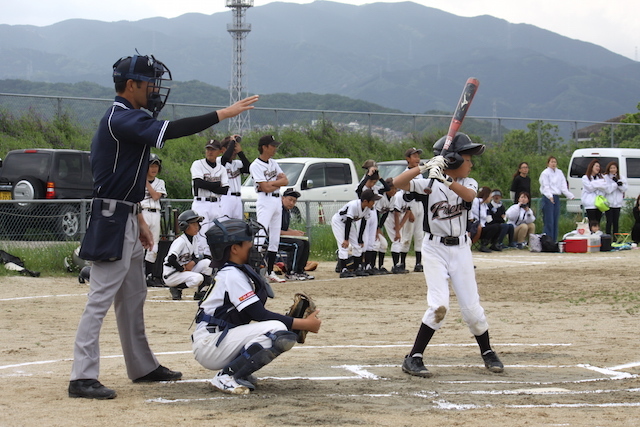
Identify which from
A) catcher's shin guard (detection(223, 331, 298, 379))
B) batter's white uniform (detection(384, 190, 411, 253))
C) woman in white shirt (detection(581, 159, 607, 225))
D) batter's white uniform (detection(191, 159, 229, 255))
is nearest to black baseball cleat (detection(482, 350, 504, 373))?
catcher's shin guard (detection(223, 331, 298, 379))

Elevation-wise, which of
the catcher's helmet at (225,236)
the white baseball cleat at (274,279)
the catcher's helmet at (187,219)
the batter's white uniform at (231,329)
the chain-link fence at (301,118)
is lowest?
the white baseball cleat at (274,279)

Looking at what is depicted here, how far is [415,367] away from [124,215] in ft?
8.08

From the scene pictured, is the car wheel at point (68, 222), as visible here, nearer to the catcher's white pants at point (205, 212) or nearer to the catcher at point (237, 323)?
the catcher's white pants at point (205, 212)

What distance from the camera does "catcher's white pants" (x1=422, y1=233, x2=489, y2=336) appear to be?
643 centimetres

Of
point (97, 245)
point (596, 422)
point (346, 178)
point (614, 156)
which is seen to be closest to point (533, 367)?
point (596, 422)

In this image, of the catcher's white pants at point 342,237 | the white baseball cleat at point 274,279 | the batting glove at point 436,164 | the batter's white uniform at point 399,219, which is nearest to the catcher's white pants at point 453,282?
the batting glove at point 436,164

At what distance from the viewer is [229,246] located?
5645 mm

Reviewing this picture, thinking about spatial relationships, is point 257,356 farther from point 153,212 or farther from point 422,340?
point 153,212

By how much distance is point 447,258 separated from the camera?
6512 mm

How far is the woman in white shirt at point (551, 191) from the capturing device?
64.5 feet

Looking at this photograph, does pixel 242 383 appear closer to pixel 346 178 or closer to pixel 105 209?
pixel 105 209

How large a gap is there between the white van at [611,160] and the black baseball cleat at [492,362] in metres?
19.0

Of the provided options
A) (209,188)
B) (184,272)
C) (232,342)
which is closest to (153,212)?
(209,188)

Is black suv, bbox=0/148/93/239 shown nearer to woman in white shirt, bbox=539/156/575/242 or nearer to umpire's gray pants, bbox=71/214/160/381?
woman in white shirt, bbox=539/156/575/242
